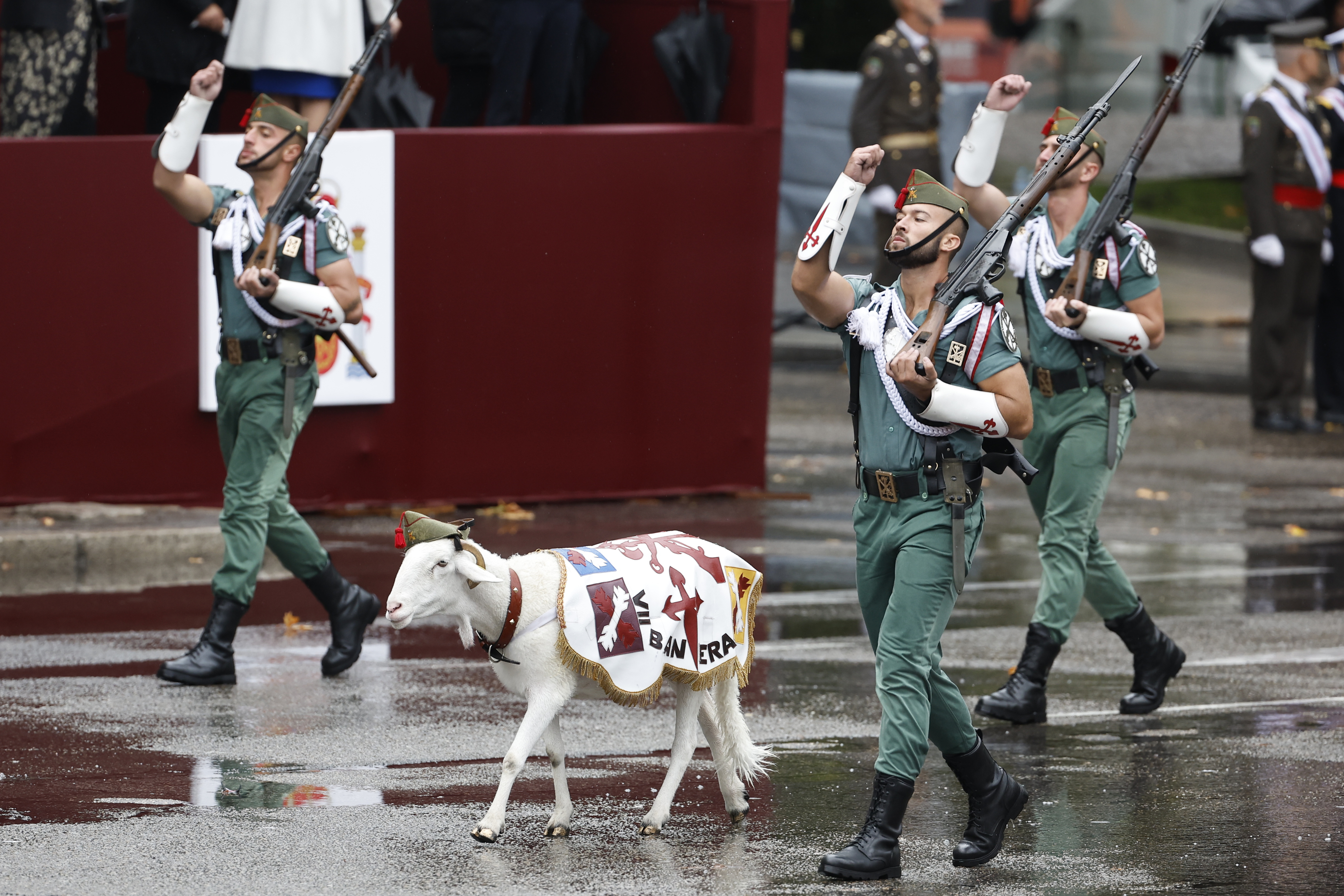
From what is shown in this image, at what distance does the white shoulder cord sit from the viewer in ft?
20.1

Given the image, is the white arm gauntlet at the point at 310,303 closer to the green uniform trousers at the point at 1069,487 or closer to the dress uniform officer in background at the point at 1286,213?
the green uniform trousers at the point at 1069,487

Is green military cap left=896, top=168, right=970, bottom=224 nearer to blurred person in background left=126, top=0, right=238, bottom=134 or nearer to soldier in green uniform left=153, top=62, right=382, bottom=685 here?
soldier in green uniform left=153, top=62, right=382, bottom=685

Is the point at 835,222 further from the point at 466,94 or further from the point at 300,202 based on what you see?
the point at 466,94

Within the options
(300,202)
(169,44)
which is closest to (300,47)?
(169,44)

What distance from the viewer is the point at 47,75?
12.5 m

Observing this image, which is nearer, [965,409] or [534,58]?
[965,409]

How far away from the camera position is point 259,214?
28.1ft

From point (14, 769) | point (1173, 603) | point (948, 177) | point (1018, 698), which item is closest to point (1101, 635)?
point (1173, 603)

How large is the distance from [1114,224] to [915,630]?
2.67 m

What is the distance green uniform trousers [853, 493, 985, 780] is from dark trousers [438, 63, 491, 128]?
8.44 meters

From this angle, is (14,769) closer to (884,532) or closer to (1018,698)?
(884,532)

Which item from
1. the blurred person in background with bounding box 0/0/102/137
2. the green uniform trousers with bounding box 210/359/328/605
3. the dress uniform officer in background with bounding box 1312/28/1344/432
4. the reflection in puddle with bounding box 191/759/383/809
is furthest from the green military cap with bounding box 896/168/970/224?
the dress uniform officer in background with bounding box 1312/28/1344/432

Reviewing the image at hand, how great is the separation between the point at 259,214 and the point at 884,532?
357cm

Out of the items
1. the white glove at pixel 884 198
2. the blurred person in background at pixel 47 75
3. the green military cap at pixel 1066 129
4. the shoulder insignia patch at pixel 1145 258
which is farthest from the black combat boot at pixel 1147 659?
the white glove at pixel 884 198
